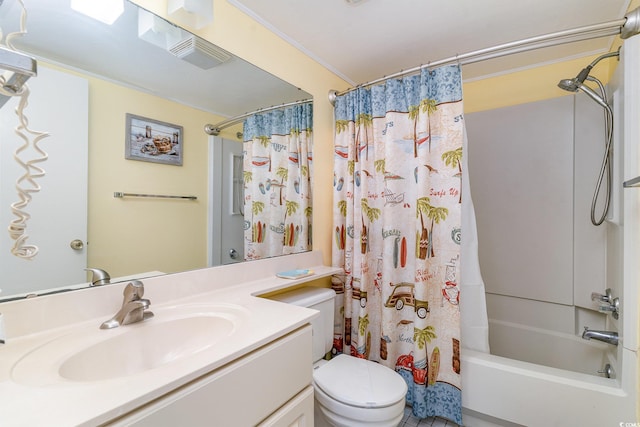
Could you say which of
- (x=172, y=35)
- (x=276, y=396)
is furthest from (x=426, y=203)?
(x=172, y=35)

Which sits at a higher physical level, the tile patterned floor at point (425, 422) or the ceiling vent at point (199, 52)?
the ceiling vent at point (199, 52)

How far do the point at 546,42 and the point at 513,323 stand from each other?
5.89ft

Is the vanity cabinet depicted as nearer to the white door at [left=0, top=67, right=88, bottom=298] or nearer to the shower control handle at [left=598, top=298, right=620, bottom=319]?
the white door at [left=0, top=67, right=88, bottom=298]

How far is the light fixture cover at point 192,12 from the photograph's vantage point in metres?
1.09

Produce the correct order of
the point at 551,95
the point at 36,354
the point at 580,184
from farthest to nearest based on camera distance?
the point at 551,95, the point at 580,184, the point at 36,354

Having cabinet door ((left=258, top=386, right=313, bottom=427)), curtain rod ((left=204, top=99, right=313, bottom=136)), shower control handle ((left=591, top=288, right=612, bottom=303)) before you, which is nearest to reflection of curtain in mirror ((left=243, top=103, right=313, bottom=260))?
curtain rod ((left=204, top=99, right=313, bottom=136))

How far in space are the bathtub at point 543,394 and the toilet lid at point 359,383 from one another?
55 centimetres

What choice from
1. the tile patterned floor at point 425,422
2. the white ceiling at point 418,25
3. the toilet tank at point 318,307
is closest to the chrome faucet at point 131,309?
the toilet tank at point 318,307

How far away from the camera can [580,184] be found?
1.78 metres

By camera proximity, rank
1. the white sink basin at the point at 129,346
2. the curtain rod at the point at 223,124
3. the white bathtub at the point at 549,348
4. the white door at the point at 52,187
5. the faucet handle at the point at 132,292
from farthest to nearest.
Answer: the white bathtub at the point at 549,348 → the curtain rod at the point at 223,124 → the faucet handle at the point at 132,292 → the white door at the point at 52,187 → the white sink basin at the point at 129,346

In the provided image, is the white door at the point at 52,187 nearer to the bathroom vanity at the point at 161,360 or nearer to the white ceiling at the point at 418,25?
the bathroom vanity at the point at 161,360

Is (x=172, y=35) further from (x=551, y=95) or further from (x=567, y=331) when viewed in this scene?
(x=567, y=331)

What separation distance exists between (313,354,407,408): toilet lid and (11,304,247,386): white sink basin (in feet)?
1.96

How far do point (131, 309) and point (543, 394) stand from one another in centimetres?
186
